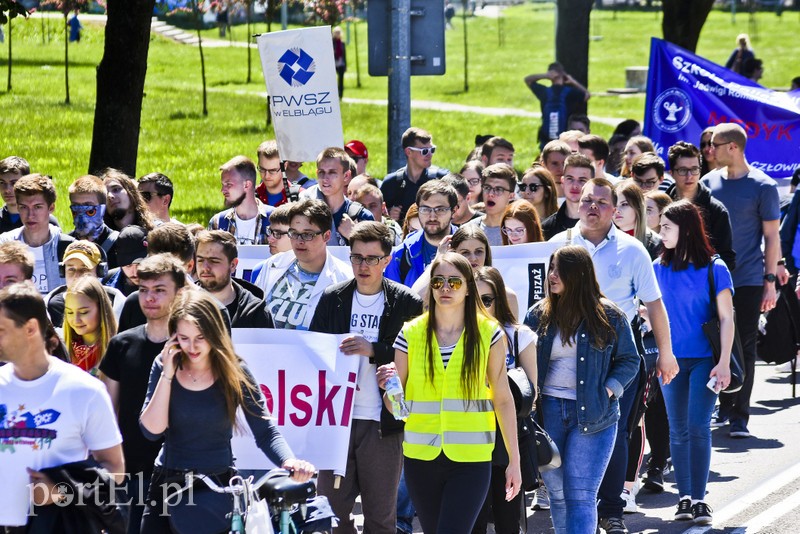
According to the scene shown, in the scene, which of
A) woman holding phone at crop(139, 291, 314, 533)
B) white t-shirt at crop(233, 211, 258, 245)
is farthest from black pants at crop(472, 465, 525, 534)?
white t-shirt at crop(233, 211, 258, 245)

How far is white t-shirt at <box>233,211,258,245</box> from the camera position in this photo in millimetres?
10148

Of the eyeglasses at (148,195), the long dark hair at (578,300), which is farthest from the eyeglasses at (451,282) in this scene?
the eyeglasses at (148,195)

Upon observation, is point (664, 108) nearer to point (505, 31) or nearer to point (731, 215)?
point (731, 215)

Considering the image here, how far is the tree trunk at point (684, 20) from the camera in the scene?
79.2 feet

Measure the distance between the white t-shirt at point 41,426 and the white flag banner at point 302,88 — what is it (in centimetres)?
673

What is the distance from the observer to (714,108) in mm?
14914

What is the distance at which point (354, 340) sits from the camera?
23.8ft

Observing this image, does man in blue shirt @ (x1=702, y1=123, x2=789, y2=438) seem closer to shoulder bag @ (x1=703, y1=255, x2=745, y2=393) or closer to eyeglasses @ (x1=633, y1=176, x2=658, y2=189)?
eyeglasses @ (x1=633, y1=176, x2=658, y2=189)

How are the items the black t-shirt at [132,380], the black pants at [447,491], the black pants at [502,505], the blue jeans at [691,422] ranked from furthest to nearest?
1. the blue jeans at [691,422]
2. the black pants at [502,505]
3. the black pants at [447,491]
4. the black t-shirt at [132,380]

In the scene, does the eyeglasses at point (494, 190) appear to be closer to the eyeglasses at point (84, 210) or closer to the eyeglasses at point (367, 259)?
the eyeglasses at point (367, 259)

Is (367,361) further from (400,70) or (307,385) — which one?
(400,70)

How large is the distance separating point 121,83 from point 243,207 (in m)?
4.60

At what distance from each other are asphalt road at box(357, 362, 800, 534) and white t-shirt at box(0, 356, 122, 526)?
12.1ft

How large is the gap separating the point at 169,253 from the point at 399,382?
135 cm
